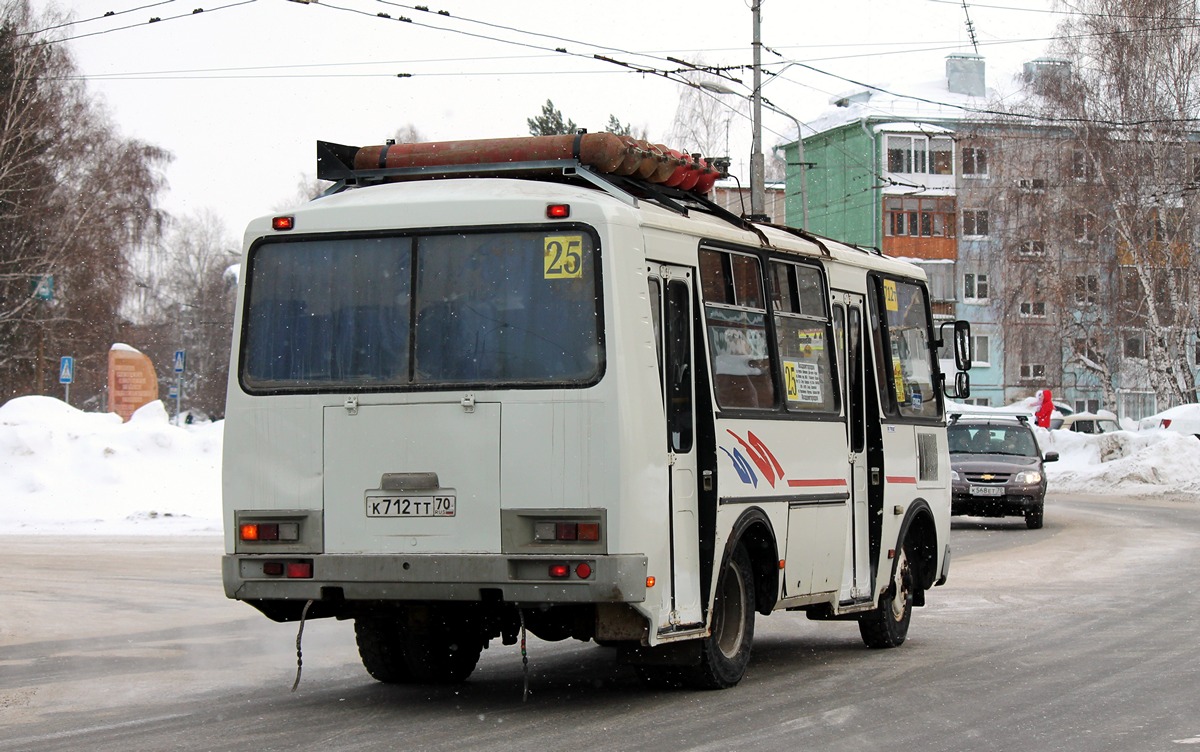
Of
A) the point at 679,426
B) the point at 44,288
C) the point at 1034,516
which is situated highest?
the point at 44,288

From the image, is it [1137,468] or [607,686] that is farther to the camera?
[1137,468]

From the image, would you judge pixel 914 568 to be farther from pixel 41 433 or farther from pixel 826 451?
pixel 41 433

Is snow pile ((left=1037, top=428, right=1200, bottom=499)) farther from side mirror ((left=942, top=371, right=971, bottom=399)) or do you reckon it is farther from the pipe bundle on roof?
the pipe bundle on roof

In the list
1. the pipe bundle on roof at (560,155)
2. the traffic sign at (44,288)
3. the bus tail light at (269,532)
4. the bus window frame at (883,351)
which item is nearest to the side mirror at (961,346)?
the bus window frame at (883,351)

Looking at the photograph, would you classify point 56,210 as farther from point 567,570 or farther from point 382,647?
point 567,570

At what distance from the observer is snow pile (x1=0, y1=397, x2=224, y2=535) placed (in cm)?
2817

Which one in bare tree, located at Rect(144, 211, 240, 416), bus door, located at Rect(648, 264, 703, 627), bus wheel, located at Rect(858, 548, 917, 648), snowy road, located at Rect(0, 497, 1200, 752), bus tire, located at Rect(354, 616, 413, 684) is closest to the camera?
snowy road, located at Rect(0, 497, 1200, 752)

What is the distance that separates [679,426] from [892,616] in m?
3.81

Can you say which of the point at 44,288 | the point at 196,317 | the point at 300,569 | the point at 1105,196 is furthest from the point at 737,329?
the point at 196,317

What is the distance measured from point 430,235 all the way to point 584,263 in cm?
85

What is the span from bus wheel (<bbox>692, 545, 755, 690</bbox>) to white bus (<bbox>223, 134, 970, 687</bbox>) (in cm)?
2

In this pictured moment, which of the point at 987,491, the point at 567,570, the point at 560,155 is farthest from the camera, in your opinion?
the point at 987,491

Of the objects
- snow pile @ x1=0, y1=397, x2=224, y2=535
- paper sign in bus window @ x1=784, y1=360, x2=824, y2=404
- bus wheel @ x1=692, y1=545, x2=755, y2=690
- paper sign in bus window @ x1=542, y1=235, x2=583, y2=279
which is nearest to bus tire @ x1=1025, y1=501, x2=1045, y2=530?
snow pile @ x1=0, y1=397, x2=224, y2=535

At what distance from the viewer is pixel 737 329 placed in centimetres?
1034
